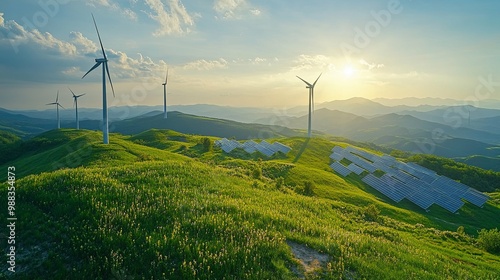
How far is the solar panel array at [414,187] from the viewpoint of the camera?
5609 cm

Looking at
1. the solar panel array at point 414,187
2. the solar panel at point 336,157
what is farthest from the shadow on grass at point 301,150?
the solar panel array at point 414,187

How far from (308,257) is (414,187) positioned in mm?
58152

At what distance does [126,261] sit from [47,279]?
2696 millimetres

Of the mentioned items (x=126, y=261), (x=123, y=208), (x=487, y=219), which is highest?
(x=123, y=208)

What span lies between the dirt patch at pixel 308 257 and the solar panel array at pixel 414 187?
47.7 metres

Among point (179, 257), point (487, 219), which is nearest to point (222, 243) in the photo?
point (179, 257)

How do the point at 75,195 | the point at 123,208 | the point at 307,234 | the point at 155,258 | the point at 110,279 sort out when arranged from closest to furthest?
the point at 110,279 → the point at 155,258 → the point at 123,208 → the point at 75,195 → the point at 307,234

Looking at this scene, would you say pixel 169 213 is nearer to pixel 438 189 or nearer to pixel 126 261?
pixel 126 261

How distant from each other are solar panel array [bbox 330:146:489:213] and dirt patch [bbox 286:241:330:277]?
47671 millimetres

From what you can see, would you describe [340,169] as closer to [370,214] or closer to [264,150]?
[264,150]

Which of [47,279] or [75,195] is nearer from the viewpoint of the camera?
[47,279]

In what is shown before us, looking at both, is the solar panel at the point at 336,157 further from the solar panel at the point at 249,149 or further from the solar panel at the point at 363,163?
the solar panel at the point at 249,149

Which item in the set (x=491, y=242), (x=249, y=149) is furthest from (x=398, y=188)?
(x=249, y=149)

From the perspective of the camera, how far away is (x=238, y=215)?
16234 millimetres
